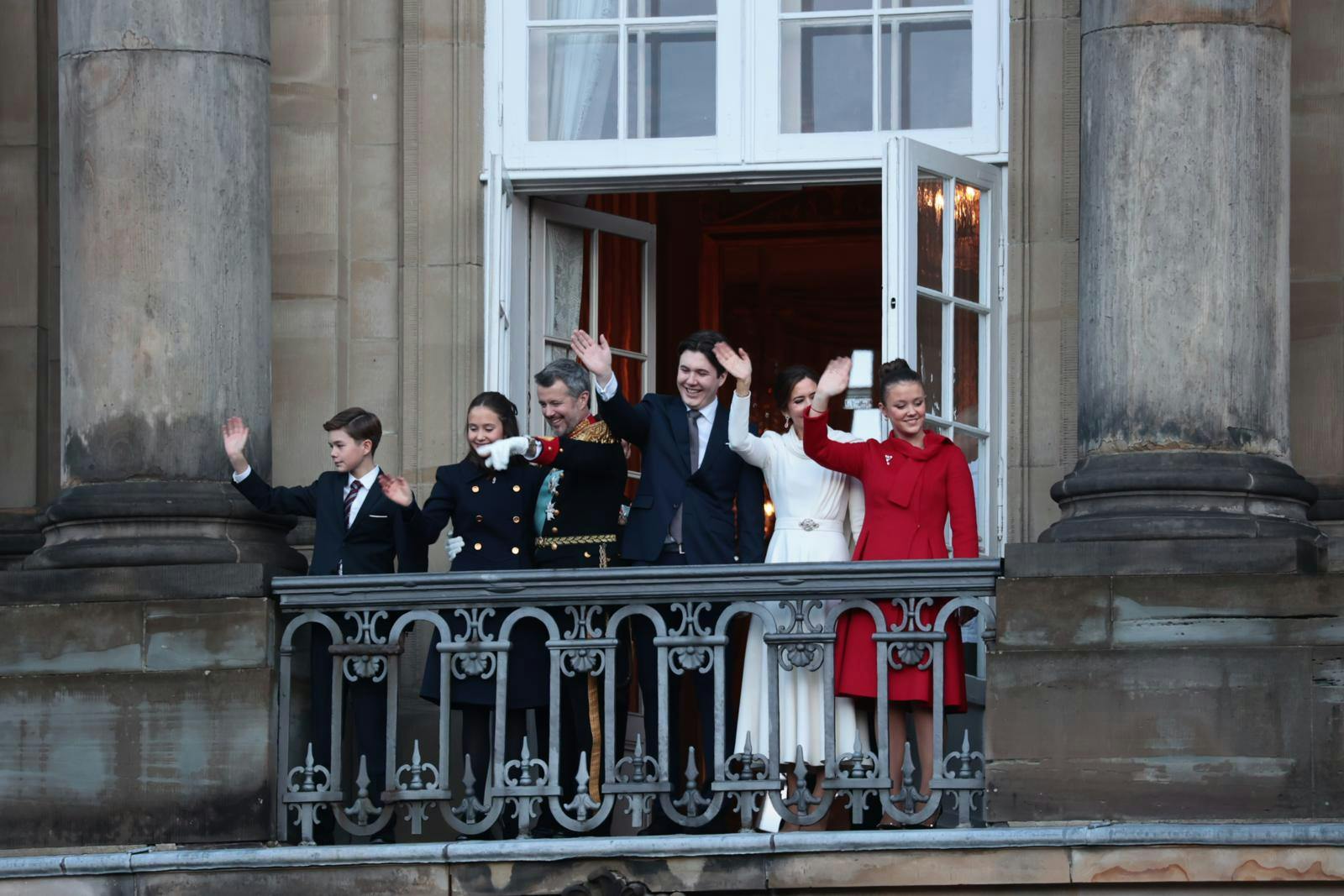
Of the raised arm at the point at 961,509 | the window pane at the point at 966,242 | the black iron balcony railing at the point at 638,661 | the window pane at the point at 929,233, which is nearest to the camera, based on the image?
the black iron balcony railing at the point at 638,661

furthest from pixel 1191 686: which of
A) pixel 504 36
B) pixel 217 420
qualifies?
pixel 504 36

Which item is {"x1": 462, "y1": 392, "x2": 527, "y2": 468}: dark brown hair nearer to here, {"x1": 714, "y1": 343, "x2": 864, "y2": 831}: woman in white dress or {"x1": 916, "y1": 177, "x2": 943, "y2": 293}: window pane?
{"x1": 714, "y1": 343, "x2": 864, "y2": 831}: woman in white dress

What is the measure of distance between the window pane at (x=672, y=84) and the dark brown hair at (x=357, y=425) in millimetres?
2242

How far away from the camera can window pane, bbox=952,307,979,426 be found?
11656 millimetres

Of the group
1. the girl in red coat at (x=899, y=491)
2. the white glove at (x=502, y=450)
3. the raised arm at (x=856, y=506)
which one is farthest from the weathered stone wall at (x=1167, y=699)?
the white glove at (x=502, y=450)

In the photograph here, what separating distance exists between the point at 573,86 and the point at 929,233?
1725 mm

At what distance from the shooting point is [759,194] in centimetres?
1714

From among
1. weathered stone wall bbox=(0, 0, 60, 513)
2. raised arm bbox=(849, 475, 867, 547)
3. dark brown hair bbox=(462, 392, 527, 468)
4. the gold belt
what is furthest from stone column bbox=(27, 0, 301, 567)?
raised arm bbox=(849, 475, 867, 547)

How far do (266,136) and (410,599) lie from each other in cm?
204

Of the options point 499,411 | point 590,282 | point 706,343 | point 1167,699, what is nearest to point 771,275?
point 590,282

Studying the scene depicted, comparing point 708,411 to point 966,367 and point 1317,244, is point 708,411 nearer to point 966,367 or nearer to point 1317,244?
point 966,367

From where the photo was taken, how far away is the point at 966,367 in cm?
1173

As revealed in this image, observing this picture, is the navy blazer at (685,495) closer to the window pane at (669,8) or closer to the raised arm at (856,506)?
the raised arm at (856,506)

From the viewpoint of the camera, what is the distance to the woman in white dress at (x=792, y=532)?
32.9 ft
